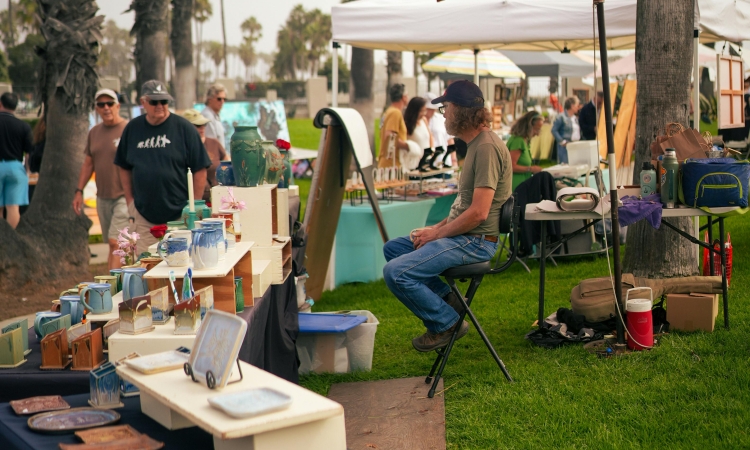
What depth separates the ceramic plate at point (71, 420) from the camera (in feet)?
8.19

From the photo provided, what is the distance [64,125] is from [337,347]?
16.0 feet

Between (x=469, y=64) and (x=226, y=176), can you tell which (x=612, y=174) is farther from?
(x=469, y=64)

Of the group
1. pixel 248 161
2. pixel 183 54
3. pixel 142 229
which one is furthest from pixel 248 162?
pixel 183 54

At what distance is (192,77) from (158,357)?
19.2 meters

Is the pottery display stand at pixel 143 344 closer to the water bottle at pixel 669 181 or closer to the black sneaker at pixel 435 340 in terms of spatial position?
the black sneaker at pixel 435 340

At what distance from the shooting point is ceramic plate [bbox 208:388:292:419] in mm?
2133

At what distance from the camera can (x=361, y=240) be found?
736 cm

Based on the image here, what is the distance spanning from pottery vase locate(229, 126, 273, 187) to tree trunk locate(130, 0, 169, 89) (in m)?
10.4

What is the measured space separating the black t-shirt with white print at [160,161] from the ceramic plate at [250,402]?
3.63m

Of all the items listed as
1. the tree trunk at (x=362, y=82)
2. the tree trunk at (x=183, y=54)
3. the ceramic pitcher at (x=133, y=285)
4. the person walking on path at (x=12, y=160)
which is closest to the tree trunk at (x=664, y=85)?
the ceramic pitcher at (x=133, y=285)

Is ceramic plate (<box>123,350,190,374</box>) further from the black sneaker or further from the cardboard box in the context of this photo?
the cardboard box

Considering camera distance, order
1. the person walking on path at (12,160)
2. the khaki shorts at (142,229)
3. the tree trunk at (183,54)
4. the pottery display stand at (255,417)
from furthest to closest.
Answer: the tree trunk at (183,54) < the person walking on path at (12,160) < the khaki shorts at (142,229) < the pottery display stand at (255,417)

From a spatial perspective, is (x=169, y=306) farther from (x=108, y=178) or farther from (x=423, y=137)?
(x=423, y=137)

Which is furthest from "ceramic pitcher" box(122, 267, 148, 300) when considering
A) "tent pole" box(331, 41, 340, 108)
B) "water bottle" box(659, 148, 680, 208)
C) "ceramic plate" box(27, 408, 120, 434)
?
Result: "tent pole" box(331, 41, 340, 108)
